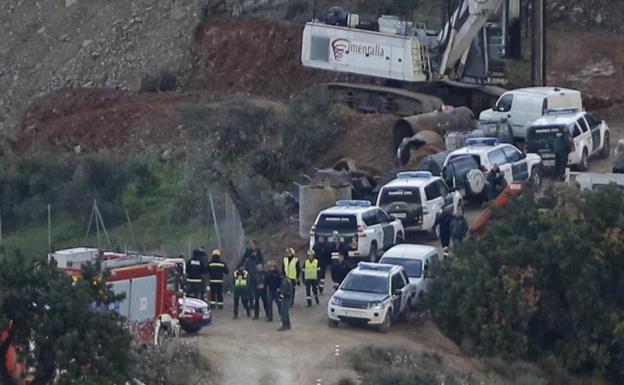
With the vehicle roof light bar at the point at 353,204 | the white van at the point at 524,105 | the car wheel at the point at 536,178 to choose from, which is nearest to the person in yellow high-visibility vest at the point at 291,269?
the vehicle roof light bar at the point at 353,204

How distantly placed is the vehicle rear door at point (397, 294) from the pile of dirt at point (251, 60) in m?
23.6

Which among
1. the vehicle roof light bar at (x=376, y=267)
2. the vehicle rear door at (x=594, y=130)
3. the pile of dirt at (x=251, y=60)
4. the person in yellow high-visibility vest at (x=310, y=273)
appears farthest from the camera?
the pile of dirt at (x=251, y=60)

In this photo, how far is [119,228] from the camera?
5684 centimetres

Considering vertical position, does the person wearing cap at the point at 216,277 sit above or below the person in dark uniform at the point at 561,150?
below

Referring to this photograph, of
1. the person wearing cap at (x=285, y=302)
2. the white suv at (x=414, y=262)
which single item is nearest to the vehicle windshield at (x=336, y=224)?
the white suv at (x=414, y=262)

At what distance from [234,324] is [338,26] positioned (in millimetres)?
20840

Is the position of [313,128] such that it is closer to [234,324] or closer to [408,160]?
[408,160]

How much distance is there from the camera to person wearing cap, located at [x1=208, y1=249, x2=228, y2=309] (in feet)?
141

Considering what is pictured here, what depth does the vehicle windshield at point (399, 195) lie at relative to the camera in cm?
4797

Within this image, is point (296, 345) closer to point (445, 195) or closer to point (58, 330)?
point (58, 330)

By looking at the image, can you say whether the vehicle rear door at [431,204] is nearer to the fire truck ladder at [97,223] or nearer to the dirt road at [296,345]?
the dirt road at [296,345]

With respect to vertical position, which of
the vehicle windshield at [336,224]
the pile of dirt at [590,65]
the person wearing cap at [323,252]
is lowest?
the person wearing cap at [323,252]

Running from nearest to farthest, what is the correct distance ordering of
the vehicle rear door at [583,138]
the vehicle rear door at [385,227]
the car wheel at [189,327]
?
the car wheel at [189,327]
the vehicle rear door at [385,227]
the vehicle rear door at [583,138]

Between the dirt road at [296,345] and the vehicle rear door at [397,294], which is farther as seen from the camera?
the vehicle rear door at [397,294]
